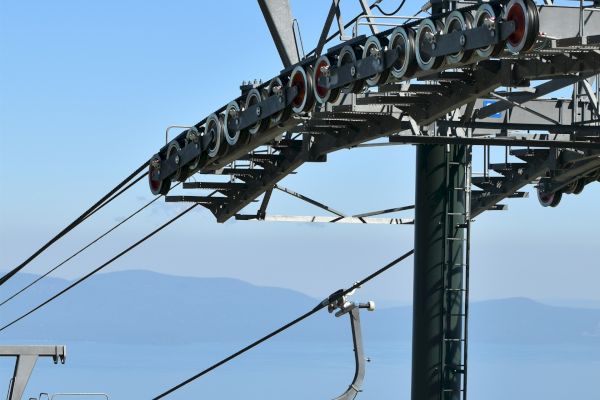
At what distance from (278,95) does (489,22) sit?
6295 mm

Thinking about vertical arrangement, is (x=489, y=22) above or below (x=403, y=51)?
below

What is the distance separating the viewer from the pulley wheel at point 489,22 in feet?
→ 71.4

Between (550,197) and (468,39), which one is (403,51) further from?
(550,197)

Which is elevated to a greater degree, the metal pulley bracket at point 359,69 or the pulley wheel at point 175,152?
the pulley wheel at point 175,152

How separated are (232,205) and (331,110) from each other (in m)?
8.80

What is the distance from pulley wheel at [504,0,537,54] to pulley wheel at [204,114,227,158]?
931 centimetres

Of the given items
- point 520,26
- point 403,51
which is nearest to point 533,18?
point 520,26

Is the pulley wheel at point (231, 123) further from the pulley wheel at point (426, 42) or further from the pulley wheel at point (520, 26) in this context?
the pulley wheel at point (520, 26)

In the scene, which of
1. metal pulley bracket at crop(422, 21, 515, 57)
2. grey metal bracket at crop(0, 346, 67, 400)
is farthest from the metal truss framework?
grey metal bracket at crop(0, 346, 67, 400)

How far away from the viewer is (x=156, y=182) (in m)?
32.9

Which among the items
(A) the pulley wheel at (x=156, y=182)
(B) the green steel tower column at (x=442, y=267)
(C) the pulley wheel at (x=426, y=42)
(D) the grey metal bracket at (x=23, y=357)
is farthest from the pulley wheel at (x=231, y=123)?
(D) the grey metal bracket at (x=23, y=357)

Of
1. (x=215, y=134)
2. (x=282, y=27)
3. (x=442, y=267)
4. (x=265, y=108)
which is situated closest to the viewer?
(x=265, y=108)

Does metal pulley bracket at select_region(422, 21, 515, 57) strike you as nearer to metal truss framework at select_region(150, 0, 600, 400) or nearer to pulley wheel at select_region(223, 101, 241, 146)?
metal truss framework at select_region(150, 0, 600, 400)

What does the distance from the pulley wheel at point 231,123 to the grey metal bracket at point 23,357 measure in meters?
15.1
